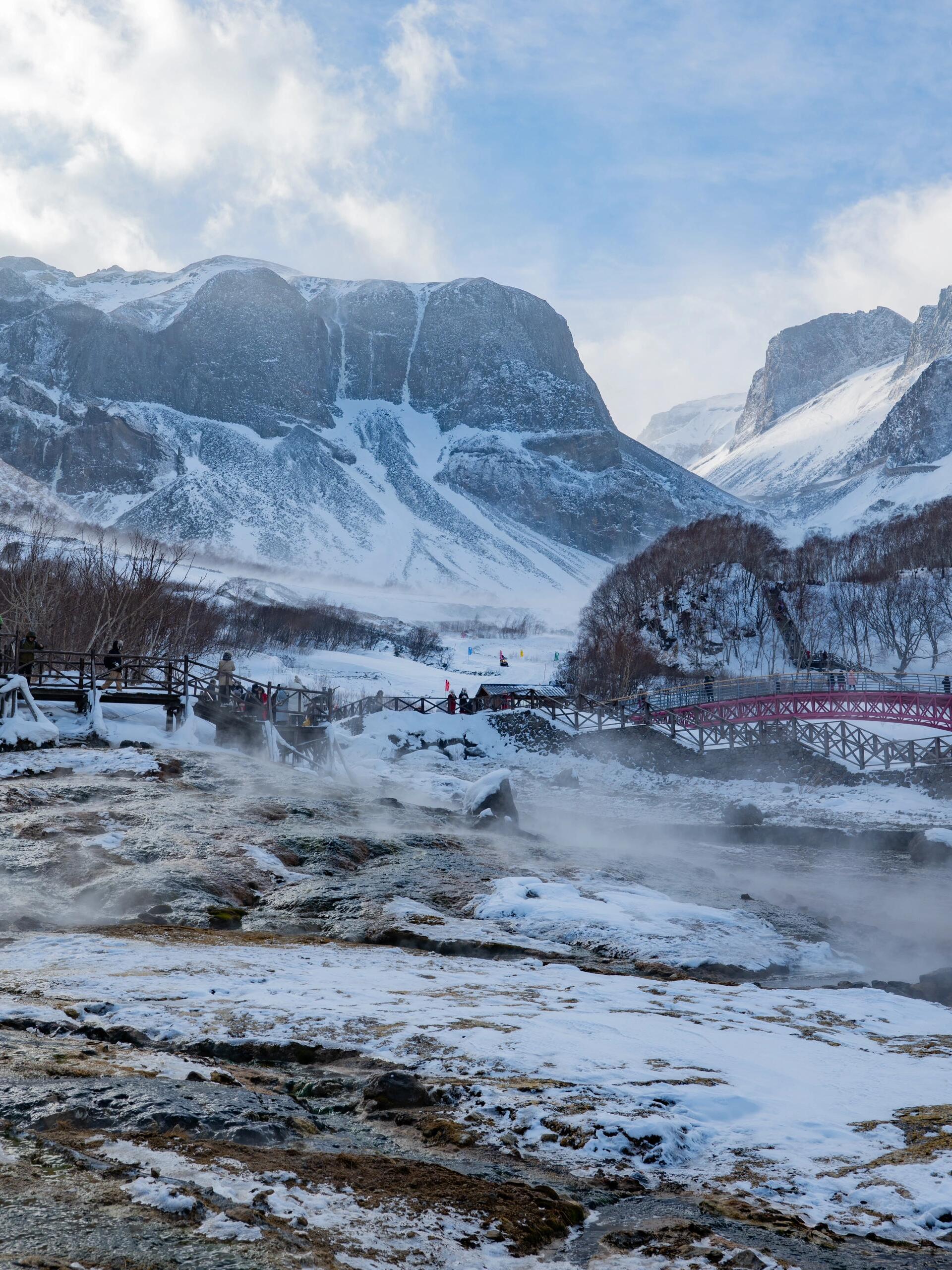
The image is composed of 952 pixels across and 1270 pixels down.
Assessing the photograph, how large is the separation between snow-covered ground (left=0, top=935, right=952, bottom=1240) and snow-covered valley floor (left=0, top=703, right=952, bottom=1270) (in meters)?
0.03

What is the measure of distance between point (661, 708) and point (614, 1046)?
152 ft

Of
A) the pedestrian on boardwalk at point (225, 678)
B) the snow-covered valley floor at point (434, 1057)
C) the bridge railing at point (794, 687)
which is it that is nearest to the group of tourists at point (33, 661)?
the pedestrian on boardwalk at point (225, 678)

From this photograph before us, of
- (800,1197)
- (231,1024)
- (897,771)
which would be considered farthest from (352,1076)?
(897,771)

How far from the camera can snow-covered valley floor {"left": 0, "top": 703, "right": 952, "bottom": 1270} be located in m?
4.29

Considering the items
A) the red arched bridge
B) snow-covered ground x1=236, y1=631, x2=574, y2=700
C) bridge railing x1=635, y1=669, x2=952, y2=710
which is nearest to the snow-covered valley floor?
the red arched bridge

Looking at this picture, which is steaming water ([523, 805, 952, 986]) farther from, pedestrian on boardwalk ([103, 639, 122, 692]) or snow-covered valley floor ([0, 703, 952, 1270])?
pedestrian on boardwalk ([103, 639, 122, 692])

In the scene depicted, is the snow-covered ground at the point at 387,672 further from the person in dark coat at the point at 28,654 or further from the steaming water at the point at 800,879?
the steaming water at the point at 800,879

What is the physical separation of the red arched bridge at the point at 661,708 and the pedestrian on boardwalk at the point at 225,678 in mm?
61

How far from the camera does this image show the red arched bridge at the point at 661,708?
102ft

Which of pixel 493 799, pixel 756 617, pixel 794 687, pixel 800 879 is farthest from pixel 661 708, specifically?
pixel 756 617

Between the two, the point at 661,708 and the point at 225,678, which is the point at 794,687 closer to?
the point at 661,708

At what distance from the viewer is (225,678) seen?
106ft

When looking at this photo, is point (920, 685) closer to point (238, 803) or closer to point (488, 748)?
point (488, 748)

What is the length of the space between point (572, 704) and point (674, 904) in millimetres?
38238
